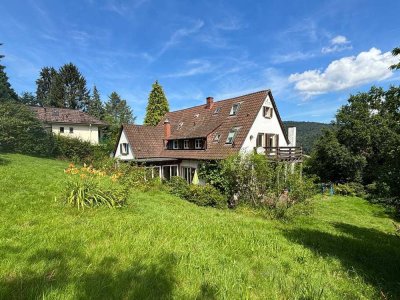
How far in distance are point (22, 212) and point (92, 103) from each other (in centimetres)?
7078

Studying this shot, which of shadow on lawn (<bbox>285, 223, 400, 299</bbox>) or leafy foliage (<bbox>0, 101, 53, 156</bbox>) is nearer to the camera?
shadow on lawn (<bbox>285, 223, 400, 299</bbox>)

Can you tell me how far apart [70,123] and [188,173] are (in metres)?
26.9

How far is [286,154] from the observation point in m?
23.3

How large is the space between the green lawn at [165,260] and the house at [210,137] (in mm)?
15219

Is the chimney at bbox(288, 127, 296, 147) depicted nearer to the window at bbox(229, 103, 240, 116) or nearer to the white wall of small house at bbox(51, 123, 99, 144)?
the window at bbox(229, 103, 240, 116)

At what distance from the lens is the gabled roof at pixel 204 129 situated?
23938mm

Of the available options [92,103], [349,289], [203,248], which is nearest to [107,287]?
[203,248]

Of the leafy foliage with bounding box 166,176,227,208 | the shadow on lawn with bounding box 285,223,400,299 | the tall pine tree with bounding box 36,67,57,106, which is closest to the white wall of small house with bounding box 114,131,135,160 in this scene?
the leafy foliage with bounding box 166,176,227,208

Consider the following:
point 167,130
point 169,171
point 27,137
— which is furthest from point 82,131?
point 169,171

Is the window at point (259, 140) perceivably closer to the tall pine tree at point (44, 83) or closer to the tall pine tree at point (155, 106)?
the tall pine tree at point (155, 106)

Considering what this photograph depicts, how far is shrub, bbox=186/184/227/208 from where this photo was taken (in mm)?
17016

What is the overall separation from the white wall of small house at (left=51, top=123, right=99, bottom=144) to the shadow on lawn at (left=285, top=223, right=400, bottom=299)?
41.3 m

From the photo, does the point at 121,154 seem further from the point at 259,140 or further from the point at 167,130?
the point at 259,140

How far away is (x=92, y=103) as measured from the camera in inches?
2854
